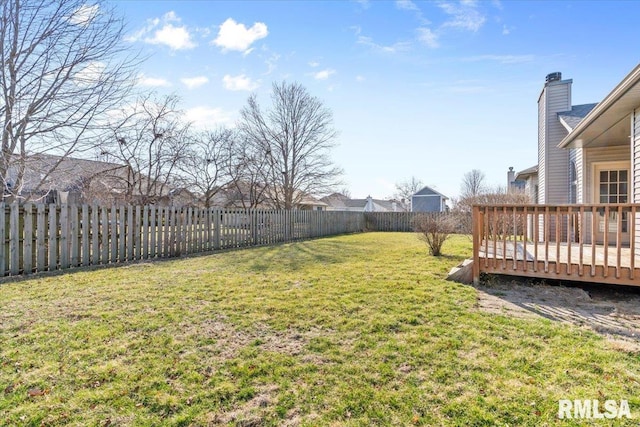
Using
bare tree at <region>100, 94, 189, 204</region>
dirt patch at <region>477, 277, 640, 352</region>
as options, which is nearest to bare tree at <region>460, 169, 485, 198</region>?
bare tree at <region>100, 94, 189, 204</region>

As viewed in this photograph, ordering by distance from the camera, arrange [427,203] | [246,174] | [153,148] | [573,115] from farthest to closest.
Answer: [427,203], [246,174], [153,148], [573,115]

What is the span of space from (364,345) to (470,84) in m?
10.3

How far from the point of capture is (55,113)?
6020 mm

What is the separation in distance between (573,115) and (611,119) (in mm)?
5111

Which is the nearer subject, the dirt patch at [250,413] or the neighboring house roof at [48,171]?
the dirt patch at [250,413]

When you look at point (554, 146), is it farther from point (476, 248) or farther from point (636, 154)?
point (476, 248)

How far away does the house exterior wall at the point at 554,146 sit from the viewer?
35.3 feet

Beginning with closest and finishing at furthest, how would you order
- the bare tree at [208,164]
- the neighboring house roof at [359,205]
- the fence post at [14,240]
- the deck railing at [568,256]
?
the deck railing at [568,256]
the fence post at [14,240]
the bare tree at [208,164]
the neighboring house roof at [359,205]

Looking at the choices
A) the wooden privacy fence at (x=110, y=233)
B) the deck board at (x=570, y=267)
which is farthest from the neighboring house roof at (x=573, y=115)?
the wooden privacy fence at (x=110, y=233)

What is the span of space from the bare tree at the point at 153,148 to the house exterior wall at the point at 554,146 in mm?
13159

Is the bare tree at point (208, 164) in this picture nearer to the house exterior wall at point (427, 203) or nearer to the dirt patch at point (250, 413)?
the dirt patch at point (250, 413)

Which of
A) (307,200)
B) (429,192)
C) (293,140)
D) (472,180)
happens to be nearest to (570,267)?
(293,140)

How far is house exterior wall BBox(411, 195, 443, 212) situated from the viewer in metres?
36.1

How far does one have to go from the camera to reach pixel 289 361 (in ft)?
8.64
